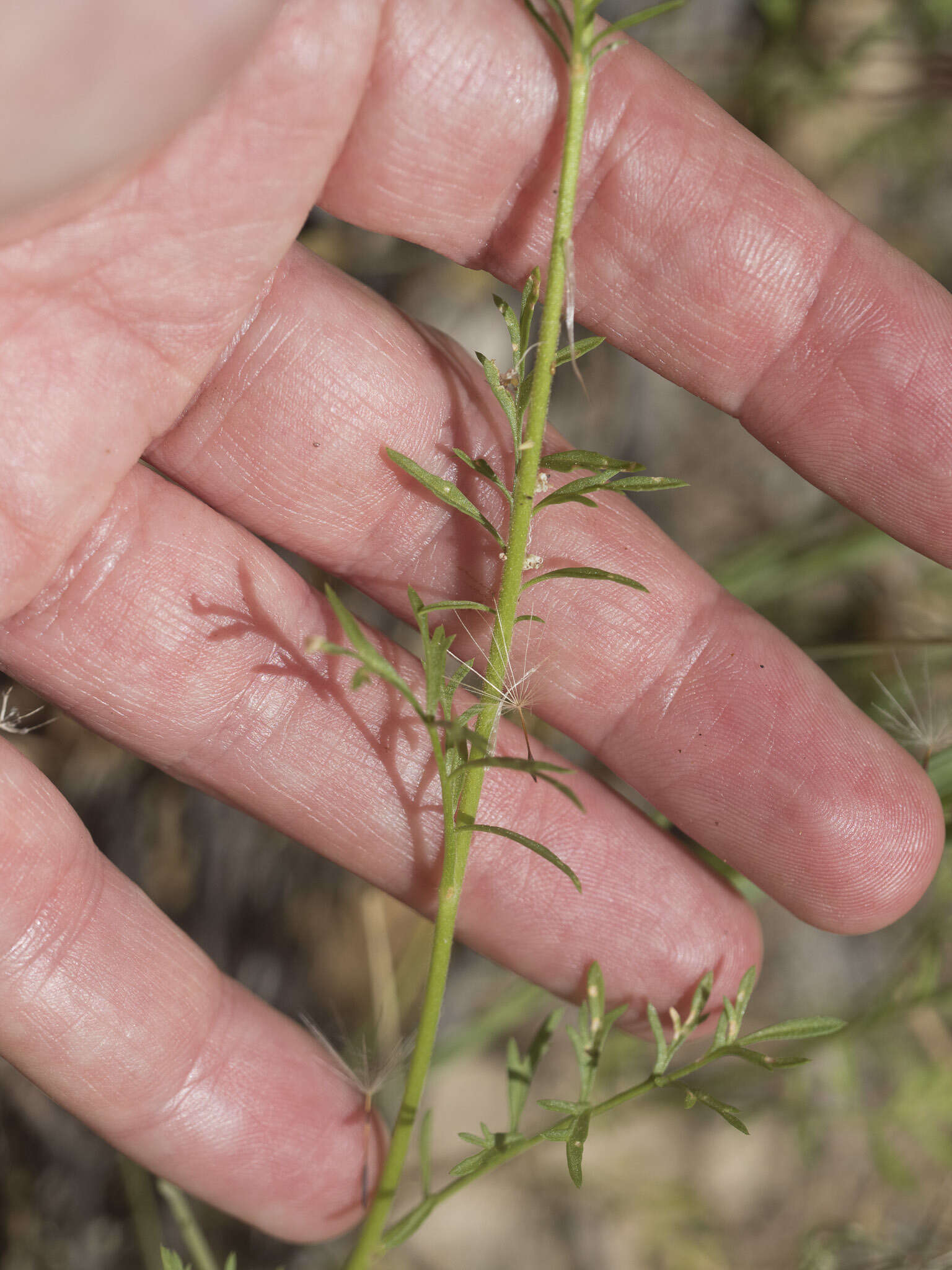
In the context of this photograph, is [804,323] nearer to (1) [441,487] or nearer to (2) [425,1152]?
(1) [441,487]

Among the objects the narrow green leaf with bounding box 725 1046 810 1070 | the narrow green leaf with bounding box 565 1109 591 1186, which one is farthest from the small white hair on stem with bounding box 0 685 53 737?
the narrow green leaf with bounding box 725 1046 810 1070

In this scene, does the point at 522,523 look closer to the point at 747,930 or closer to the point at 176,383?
the point at 176,383

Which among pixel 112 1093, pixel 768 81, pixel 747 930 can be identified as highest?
pixel 768 81

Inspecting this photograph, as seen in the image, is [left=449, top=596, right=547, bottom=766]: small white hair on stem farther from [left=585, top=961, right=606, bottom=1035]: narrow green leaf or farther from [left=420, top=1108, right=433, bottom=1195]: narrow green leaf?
[left=420, top=1108, right=433, bottom=1195]: narrow green leaf

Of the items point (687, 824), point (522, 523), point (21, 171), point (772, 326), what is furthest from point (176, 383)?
point (687, 824)

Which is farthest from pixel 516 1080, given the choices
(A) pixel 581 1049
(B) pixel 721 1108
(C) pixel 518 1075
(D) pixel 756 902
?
(D) pixel 756 902

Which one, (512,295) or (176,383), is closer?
(176,383)
